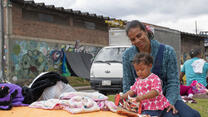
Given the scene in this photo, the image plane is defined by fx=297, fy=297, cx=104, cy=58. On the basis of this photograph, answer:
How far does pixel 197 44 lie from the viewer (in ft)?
123

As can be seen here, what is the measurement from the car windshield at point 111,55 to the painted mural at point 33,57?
8.20 m

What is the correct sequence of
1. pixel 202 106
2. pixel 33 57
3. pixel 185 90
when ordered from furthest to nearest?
1. pixel 33 57
2. pixel 185 90
3. pixel 202 106

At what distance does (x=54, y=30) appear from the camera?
20781 millimetres

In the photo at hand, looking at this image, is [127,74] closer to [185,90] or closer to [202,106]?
[202,106]

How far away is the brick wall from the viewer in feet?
58.7

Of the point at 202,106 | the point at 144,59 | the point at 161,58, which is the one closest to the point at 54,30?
the point at 202,106

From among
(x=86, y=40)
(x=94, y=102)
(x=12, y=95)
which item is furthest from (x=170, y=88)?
(x=86, y=40)

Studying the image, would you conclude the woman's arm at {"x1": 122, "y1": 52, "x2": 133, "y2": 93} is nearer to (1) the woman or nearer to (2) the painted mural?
(1) the woman

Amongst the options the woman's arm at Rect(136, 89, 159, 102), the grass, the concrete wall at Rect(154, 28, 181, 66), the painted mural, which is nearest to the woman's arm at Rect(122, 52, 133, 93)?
the woman's arm at Rect(136, 89, 159, 102)

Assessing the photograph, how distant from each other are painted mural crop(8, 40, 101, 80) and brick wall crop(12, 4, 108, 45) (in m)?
0.59

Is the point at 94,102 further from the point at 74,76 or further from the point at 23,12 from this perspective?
the point at 74,76

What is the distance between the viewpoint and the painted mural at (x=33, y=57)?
18016 millimetres

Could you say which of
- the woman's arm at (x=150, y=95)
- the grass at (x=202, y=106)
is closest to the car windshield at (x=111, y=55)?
the grass at (x=202, y=106)

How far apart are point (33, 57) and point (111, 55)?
935 centimetres
